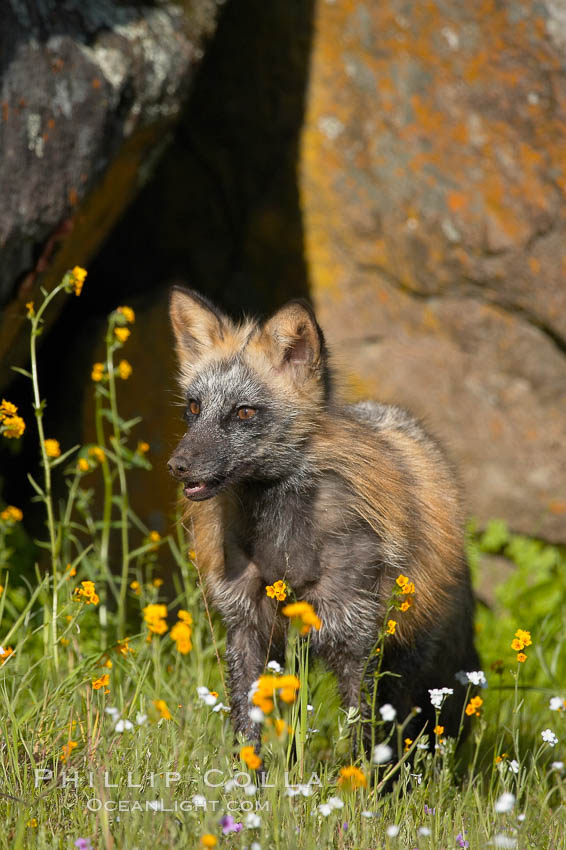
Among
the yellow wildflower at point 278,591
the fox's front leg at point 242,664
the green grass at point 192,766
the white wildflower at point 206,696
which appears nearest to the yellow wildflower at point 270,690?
the green grass at point 192,766

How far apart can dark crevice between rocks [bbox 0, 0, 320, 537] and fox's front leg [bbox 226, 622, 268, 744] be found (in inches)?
108

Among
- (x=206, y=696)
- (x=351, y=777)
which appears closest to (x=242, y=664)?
(x=206, y=696)

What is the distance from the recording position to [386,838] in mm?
3299

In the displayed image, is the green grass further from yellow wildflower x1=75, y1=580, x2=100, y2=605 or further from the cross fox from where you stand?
the cross fox

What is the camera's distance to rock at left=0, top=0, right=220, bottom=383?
4734mm

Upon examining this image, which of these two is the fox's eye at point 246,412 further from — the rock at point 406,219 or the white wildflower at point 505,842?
the rock at point 406,219

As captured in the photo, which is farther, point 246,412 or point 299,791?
point 246,412

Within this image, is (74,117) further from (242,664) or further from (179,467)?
(242,664)

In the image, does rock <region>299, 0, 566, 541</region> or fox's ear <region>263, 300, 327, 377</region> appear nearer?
fox's ear <region>263, 300, 327, 377</region>

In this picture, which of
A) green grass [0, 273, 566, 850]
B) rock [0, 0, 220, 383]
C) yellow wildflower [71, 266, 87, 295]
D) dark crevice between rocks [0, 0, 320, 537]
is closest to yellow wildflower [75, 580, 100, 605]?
green grass [0, 273, 566, 850]

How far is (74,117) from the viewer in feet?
16.5

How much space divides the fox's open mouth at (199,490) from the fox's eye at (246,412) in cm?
33

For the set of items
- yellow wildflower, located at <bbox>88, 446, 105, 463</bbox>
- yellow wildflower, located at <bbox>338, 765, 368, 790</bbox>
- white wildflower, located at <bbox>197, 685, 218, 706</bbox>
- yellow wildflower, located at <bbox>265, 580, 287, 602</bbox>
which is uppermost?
yellow wildflower, located at <bbox>88, 446, 105, 463</bbox>

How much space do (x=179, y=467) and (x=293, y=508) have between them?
1.90 feet
